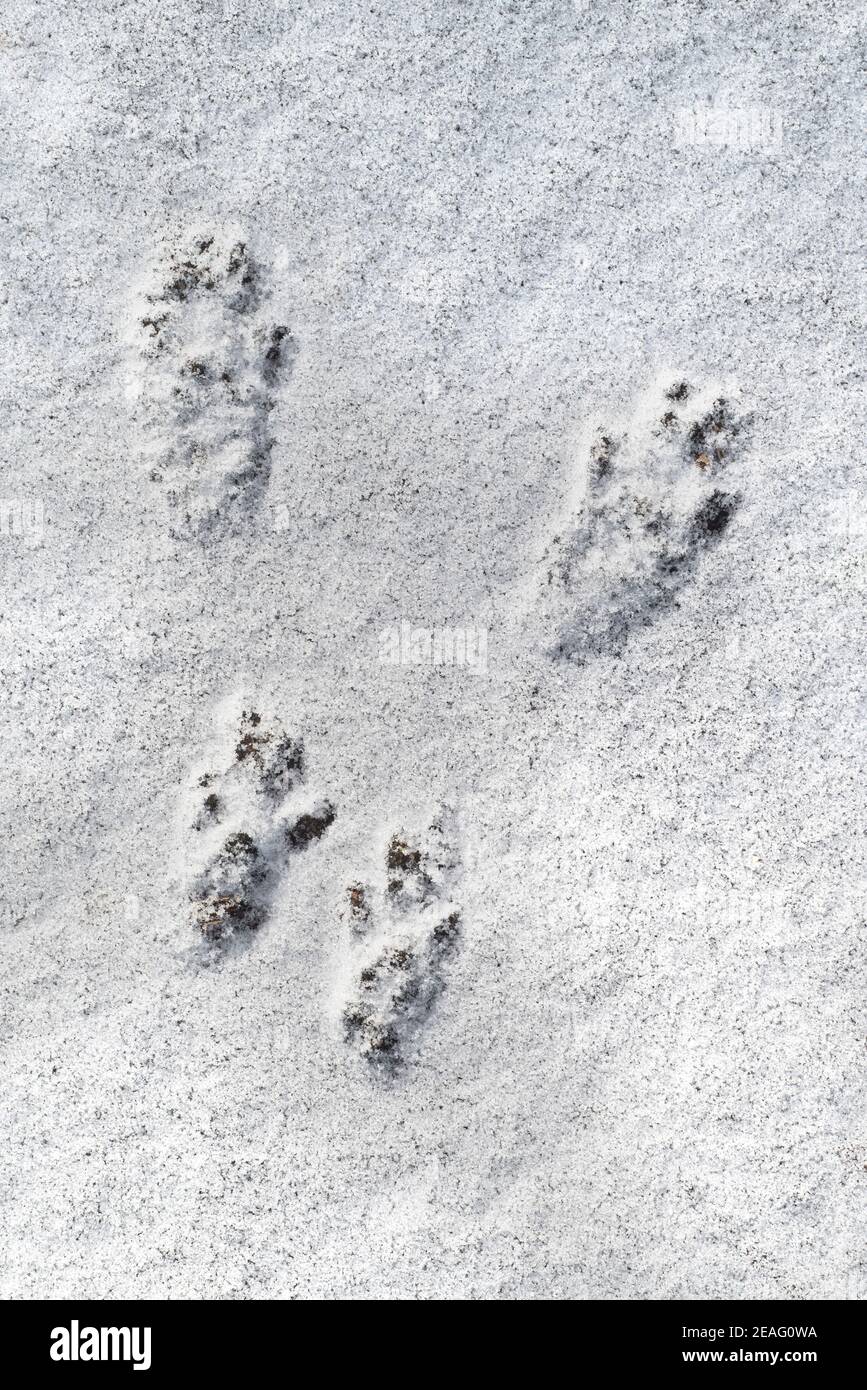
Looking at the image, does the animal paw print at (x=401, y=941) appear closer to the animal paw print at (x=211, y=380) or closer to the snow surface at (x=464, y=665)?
the snow surface at (x=464, y=665)

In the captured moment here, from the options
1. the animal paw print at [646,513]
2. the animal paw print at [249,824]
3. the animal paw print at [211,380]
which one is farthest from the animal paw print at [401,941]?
the animal paw print at [211,380]

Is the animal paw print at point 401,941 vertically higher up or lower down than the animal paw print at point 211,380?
lower down

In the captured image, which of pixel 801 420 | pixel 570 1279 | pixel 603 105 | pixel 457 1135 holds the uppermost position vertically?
pixel 603 105

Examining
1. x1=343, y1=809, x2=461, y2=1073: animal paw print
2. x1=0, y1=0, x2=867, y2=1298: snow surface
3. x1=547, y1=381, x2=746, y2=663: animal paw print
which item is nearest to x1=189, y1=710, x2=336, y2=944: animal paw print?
x1=0, y1=0, x2=867, y2=1298: snow surface

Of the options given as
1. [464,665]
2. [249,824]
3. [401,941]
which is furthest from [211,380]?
[401,941]

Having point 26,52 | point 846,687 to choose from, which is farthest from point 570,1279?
point 26,52

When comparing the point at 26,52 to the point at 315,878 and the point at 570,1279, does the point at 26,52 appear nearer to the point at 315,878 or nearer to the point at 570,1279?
the point at 315,878

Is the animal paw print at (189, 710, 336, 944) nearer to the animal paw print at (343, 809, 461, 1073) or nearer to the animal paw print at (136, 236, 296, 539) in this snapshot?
the animal paw print at (343, 809, 461, 1073)

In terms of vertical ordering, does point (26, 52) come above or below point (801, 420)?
above
